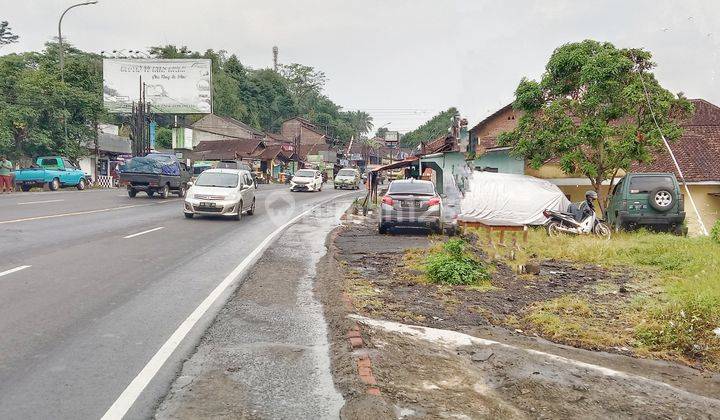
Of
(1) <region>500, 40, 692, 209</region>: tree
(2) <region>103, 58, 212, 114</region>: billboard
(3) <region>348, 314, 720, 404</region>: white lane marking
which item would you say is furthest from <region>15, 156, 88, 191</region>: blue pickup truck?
(3) <region>348, 314, 720, 404</region>: white lane marking

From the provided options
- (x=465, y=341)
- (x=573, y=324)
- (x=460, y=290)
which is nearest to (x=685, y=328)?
(x=573, y=324)

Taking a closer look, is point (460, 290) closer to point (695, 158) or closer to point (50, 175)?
point (695, 158)

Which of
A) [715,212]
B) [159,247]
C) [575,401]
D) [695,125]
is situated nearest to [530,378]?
[575,401]

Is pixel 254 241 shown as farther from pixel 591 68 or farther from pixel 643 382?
pixel 591 68

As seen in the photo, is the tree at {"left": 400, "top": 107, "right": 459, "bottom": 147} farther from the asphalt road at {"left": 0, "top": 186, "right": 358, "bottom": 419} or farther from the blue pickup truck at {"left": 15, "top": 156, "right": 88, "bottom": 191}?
the asphalt road at {"left": 0, "top": 186, "right": 358, "bottom": 419}

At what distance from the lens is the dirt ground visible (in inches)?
187

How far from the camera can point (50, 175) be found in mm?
34719

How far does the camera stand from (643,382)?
557 centimetres

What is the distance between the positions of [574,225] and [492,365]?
1310cm

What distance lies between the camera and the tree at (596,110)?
1956cm

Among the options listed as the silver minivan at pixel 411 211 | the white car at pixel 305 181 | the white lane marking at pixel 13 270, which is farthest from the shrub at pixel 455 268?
the white car at pixel 305 181

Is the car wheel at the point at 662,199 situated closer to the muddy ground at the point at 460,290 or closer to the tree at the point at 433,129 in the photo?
the muddy ground at the point at 460,290

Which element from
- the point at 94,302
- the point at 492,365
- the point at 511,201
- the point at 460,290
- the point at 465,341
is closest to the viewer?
the point at 492,365

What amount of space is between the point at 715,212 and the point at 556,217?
11029 millimetres
